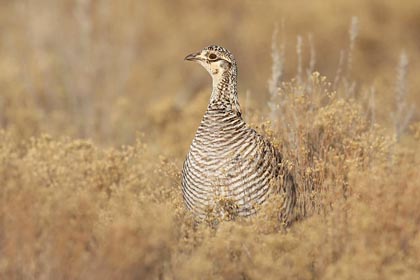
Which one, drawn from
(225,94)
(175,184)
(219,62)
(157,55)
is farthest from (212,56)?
(157,55)

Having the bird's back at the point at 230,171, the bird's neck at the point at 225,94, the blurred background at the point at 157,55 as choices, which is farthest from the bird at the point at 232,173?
the blurred background at the point at 157,55

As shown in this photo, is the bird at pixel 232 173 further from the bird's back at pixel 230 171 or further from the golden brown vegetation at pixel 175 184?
the golden brown vegetation at pixel 175 184

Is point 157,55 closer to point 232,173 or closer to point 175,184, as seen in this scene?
point 175,184

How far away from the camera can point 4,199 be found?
577 centimetres

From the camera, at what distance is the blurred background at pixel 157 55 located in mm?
12078

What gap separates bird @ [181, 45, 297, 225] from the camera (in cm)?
649

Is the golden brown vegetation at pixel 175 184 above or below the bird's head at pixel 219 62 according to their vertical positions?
below

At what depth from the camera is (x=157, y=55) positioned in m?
17.9

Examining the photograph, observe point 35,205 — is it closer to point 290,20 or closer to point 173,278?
point 173,278

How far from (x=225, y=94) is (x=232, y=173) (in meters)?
0.83

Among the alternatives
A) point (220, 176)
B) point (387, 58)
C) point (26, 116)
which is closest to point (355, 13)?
point (387, 58)

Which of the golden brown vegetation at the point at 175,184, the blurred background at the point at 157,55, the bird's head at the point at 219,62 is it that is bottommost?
the golden brown vegetation at the point at 175,184

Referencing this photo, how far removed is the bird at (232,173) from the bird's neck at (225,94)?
118 millimetres

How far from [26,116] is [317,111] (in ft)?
17.0
